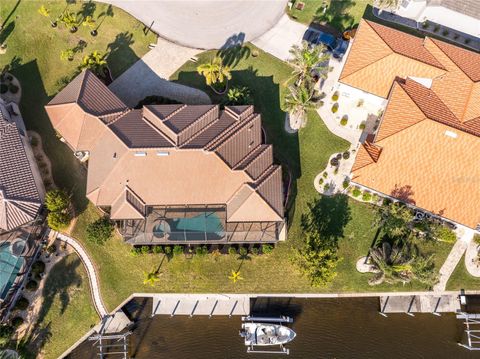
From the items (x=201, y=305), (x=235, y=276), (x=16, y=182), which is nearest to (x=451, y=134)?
(x=235, y=276)

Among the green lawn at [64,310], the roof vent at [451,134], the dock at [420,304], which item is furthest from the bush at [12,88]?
the dock at [420,304]

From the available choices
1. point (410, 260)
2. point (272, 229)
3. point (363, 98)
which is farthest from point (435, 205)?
point (272, 229)

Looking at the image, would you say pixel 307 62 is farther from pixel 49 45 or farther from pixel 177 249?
pixel 49 45

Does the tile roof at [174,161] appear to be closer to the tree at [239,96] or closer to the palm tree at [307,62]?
the tree at [239,96]

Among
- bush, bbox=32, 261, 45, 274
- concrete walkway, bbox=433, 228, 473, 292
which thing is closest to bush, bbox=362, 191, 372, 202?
concrete walkway, bbox=433, 228, 473, 292

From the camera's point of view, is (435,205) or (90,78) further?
(90,78)

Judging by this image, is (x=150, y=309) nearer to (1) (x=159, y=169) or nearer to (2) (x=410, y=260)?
(1) (x=159, y=169)

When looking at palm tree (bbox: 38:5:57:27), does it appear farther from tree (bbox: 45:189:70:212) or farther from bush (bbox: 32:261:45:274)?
bush (bbox: 32:261:45:274)
